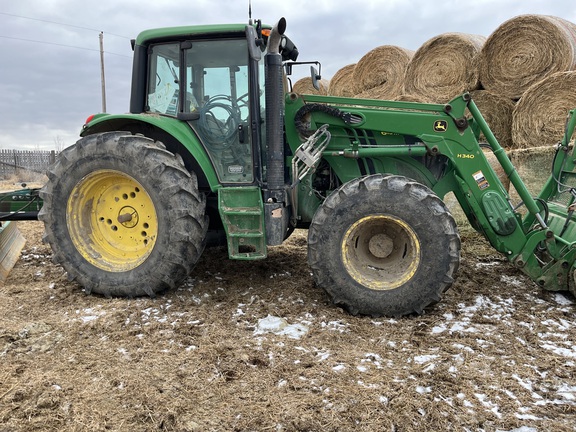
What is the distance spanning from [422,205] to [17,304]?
10.9ft

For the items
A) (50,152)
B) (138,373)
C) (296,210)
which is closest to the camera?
(138,373)

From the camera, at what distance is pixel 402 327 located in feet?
11.1

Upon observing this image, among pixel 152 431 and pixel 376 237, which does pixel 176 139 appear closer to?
pixel 376 237

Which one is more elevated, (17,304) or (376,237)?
(376,237)

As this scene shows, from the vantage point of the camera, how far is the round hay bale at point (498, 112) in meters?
6.59

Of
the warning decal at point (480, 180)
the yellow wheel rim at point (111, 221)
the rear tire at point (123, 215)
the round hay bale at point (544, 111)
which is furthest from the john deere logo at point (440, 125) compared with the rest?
the round hay bale at point (544, 111)

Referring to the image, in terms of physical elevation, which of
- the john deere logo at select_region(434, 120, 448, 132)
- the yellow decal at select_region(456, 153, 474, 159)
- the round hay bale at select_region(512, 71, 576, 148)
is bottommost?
the yellow decal at select_region(456, 153, 474, 159)

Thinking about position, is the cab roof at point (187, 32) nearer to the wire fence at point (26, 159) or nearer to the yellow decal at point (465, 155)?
the yellow decal at point (465, 155)

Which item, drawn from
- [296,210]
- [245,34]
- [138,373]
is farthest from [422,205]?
[138,373]

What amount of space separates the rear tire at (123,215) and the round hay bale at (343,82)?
6255mm

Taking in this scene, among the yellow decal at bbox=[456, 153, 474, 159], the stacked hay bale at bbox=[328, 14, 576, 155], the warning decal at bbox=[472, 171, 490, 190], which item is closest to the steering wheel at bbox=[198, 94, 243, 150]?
the yellow decal at bbox=[456, 153, 474, 159]

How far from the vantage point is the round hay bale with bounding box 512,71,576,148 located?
5859 mm

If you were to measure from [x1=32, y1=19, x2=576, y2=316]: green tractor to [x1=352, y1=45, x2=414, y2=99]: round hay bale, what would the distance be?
456 centimetres

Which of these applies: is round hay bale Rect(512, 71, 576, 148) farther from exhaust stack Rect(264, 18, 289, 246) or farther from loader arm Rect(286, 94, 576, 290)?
exhaust stack Rect(264, 18, 289, 246)
